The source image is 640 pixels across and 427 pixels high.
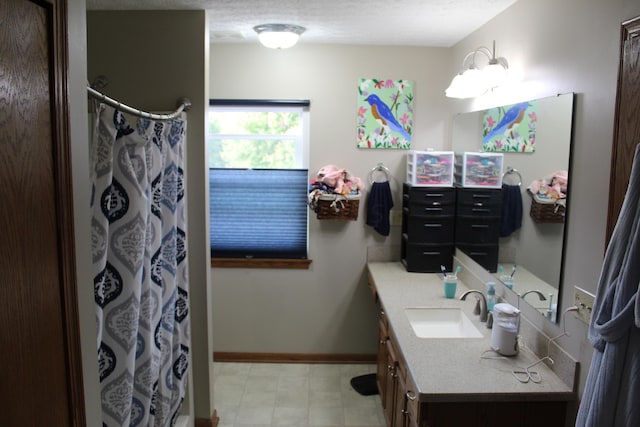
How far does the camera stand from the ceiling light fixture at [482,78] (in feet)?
8.37

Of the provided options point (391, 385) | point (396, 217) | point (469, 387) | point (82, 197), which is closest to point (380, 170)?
point (396, 217)

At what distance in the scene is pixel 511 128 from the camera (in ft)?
8.05

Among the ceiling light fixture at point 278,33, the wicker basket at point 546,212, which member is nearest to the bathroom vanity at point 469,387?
the wicker basket at point 546,212

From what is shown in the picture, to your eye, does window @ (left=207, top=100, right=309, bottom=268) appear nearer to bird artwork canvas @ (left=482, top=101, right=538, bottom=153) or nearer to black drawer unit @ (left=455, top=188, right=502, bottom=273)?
black drawer unit @ (left=455, top=188, right=502, bottom=273)

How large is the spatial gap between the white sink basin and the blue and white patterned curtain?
1317 millimetres

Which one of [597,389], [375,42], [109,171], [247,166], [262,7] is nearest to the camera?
[597,389]

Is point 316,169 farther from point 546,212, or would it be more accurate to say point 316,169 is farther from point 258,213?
point 546,212

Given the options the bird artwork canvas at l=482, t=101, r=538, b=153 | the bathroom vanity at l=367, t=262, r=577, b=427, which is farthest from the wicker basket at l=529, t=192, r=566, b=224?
the bathroom vanity at l=367, t=262, r=577, b=427

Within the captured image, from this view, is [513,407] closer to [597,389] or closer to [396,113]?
[597,389]

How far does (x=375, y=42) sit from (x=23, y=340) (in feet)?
10.1

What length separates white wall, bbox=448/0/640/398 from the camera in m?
1.66

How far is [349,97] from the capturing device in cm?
361

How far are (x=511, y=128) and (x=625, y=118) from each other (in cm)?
93

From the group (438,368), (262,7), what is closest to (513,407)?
(438,368)
